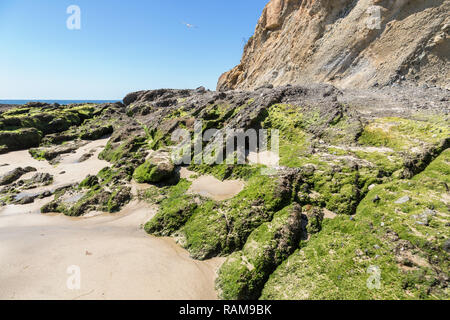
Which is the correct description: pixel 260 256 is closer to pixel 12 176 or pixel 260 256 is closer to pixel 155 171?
pixel 155 171

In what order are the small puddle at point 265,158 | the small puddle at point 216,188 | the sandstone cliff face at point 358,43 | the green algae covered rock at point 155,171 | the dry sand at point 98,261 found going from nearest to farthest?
the dry sand at point 98,261, the small puddle at point 216,188, the small puddle at point 265,158, the green algae covered rock at point 155,171, the sandstone cliff face at point 358,43

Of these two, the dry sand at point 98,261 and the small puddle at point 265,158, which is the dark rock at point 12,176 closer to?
the dry sand at point 98,261

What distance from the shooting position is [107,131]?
101 feet

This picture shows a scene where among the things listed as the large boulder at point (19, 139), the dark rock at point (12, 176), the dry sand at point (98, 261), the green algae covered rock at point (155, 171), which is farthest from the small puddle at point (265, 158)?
the large boulder at point (19, 139)

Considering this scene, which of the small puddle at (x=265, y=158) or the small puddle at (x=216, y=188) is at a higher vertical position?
the small puddle at (x=265, y=158)

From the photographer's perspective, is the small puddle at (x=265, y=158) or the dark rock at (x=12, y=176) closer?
the small puddle at (x=265, y=158)

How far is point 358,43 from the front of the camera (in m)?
23.6

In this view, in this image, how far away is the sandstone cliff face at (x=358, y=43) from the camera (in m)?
18.6

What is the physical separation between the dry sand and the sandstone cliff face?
23.6 metres

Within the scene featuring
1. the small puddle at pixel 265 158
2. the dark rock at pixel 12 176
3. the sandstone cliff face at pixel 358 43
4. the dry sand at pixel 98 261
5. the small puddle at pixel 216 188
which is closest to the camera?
the dry sand at pixel 98 261

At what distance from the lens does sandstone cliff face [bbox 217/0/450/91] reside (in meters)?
18.6

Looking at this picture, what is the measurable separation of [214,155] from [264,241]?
747cm

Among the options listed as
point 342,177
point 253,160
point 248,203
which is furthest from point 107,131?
point 342,177

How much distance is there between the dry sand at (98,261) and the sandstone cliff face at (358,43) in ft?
77.6
